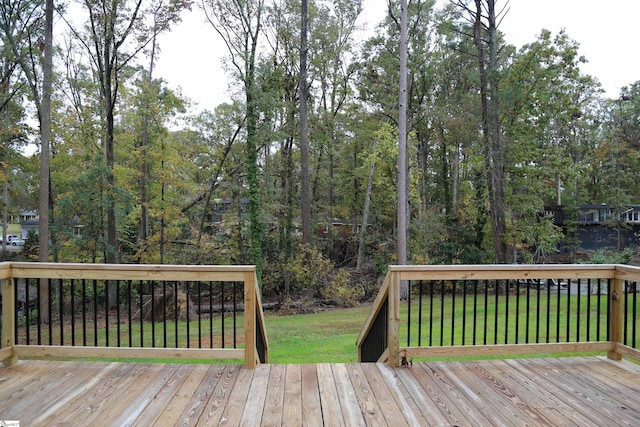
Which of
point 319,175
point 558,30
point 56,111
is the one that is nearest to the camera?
point 558,30

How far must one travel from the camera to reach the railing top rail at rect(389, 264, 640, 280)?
3.24 meters

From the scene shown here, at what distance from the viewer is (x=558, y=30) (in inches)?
525

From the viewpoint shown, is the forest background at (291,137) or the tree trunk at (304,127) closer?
the forest background at (291,137)

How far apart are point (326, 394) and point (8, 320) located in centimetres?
284

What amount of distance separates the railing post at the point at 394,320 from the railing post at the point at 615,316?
79.1 inches

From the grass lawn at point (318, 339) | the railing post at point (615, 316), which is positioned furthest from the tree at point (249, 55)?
the railing post at point (615, 316)

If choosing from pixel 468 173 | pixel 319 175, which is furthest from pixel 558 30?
pixel 319 175

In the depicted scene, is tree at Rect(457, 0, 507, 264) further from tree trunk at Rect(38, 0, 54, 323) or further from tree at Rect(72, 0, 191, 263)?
tree trunk at Rect(38, 0, 54, 323)

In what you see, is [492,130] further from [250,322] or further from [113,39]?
[113,39]

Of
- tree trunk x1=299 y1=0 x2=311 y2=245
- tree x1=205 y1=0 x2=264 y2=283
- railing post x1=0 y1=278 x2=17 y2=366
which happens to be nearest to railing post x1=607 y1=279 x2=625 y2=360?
railing post x1=0 y1=278 x2=17 y2=366

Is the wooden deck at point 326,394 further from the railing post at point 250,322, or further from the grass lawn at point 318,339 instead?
the grass lawn at point 318,339

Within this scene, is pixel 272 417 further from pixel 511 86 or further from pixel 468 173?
pixel 468 173

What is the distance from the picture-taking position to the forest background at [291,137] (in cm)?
1374

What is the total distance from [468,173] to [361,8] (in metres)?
9.39
